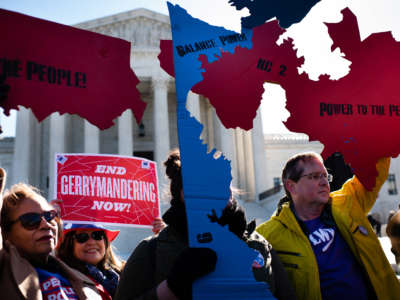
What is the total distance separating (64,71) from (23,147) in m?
32.9

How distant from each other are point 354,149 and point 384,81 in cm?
70

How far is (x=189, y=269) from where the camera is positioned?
197 centimetres

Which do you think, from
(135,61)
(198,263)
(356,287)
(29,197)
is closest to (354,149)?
(356,287)

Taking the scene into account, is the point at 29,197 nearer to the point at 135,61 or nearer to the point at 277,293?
the point at 277,293

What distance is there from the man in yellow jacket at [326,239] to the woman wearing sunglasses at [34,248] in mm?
1490

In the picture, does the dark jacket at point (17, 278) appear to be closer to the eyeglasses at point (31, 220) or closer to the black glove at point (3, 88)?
the eyeglasses at point (31, 220)

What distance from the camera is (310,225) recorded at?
11.1 feet

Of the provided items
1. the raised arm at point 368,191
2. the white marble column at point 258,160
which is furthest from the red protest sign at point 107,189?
the white marble column at point 258,160

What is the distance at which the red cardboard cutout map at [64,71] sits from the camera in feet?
10.1

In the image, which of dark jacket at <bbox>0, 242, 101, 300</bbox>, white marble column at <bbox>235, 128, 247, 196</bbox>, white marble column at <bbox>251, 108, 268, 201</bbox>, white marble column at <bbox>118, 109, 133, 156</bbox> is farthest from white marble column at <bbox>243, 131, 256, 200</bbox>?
dark jacket at <bbox>0, 242, 101, 300</bbox>

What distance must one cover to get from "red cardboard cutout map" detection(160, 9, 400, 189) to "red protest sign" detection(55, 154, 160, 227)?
2.25 metres

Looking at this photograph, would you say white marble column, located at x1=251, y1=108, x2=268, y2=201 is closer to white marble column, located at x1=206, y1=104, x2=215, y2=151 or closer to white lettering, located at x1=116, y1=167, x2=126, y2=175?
white marble column, located at x1=206, y1=104, x2=215, y2=151

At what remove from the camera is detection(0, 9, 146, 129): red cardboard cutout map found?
3.09 metres

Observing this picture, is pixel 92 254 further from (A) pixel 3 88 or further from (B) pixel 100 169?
(A) pixel 3 88
